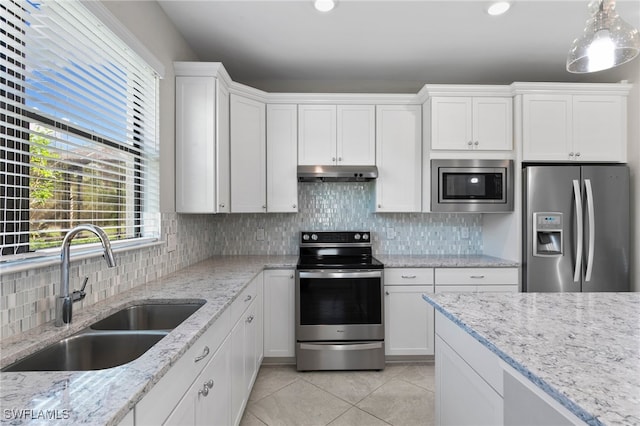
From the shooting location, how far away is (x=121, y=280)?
1.74 metres

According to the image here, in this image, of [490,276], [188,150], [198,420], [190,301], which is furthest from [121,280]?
[490,276]

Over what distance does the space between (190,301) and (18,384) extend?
79cm

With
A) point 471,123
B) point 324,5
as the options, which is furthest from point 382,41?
point 471,123

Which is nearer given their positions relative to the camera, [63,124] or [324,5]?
[63,124]

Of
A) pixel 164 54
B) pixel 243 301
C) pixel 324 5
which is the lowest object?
pixel 243 301

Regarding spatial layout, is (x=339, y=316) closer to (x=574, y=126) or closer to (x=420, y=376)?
(x=420, y=376)

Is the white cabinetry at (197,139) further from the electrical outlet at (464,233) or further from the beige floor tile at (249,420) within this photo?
the electrical outlet at (464,233)

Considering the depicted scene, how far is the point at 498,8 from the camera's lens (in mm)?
2174

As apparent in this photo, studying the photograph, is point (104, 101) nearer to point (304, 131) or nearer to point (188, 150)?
point (188, 150)

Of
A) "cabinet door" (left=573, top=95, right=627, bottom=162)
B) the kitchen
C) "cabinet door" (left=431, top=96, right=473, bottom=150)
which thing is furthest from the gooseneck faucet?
"cabinet door" (left=573, top=95, right=627, bottom=162)

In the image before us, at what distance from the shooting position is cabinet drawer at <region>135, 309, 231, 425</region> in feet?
2.81

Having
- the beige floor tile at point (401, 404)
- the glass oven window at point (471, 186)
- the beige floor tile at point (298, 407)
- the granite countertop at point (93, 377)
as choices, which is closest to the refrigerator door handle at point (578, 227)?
the glass oven window at point (471, 186)

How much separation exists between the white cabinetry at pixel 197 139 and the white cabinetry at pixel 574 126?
261cm

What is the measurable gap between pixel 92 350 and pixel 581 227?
332 centimetres
